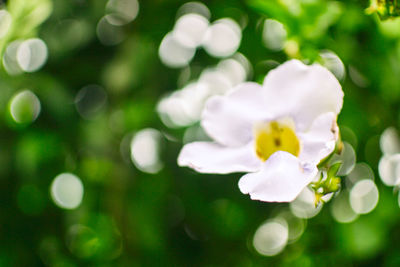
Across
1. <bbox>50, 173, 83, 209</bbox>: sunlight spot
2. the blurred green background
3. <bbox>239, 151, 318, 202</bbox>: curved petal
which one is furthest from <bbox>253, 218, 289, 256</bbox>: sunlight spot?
<bbox>239, 151, 318, 202</bbox>: curved petal

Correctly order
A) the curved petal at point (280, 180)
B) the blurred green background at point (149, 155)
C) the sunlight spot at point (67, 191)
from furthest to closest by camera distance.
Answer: the sunlight spot at point (67, 191) < the blurred green background at point (149, 155) < the curved petal at point (280, 180)

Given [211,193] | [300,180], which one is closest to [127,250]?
[211,193]

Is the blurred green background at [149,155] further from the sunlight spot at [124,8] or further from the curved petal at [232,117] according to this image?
the curved petal at [232,117]

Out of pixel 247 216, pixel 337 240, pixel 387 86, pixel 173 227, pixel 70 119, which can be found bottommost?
pixel 173 227

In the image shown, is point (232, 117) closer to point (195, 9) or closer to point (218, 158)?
point (218, 158)

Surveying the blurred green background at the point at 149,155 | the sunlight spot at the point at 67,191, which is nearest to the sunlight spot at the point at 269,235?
the blurred green background at the point at 149,155

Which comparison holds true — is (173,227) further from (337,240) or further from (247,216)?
(337,240)

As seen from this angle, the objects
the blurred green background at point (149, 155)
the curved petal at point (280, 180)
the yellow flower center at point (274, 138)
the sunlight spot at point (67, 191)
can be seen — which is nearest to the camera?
the curved petal at point (280, 180)
